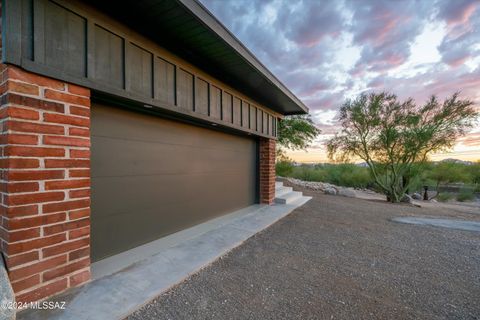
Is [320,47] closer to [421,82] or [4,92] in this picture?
[421,82]

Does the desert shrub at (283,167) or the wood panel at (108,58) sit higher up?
the wood panel at (108,58)

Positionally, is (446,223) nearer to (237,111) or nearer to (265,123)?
(265,123)

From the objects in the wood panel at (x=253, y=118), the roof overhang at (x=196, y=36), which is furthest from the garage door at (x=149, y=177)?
the roof overhang at (x=196, y=36)

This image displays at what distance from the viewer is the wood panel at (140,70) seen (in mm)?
2285

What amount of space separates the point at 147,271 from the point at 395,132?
9.42 meters

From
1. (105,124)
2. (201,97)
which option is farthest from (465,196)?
(105,124)

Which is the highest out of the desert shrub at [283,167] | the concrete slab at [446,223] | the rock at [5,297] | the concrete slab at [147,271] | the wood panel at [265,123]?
the wood panel at [265,123]

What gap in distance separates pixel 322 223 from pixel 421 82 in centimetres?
697

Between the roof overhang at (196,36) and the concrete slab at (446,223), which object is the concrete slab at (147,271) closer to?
the roof overhang at (196,36)

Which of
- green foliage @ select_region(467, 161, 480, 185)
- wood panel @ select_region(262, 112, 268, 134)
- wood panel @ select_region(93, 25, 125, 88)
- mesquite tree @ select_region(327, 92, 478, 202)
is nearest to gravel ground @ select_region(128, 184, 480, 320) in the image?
wood panel @ select_region(93, 25, 125, 88)

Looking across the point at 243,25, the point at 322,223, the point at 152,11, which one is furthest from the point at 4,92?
the point at 243,25

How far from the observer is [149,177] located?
2934 millimetres

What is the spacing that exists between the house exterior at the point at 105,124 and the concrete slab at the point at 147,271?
181 mm

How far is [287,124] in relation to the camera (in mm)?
10734
